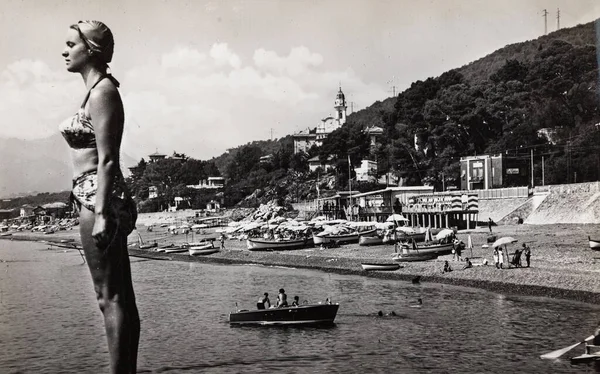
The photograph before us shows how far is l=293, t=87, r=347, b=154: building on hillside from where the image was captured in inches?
5666

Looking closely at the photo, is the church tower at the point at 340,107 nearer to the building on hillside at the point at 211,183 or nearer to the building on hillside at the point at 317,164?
the building on hillside at the point at 211,183

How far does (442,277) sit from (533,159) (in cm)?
3686

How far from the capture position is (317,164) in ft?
359

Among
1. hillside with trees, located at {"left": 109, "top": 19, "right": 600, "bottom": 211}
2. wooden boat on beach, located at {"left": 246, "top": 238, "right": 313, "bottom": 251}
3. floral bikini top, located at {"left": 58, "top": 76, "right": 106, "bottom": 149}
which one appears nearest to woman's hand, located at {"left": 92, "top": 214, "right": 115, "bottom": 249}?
floral bikini top, located at {"left": 58, "top": 76, "right": 106, "bottom": 149}

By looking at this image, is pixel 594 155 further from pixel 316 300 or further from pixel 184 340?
pixel 184 340

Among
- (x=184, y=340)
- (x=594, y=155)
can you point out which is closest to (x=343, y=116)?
(x=594, y=155)

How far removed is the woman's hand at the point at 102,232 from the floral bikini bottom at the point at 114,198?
0.09m

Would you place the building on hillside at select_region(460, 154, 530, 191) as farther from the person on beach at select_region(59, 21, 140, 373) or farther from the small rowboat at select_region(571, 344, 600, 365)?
the person on beach at select_region(59, 21, 140, 373)

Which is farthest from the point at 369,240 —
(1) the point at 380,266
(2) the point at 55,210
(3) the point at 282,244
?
(2) the point at 55,210

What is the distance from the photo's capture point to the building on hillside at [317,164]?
103375 mm

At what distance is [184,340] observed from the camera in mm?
23406

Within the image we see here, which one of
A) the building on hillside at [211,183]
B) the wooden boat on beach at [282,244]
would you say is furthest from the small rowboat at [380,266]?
the building on hillside at [211,183]

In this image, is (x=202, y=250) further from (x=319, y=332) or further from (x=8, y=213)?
(x=8, y=213)

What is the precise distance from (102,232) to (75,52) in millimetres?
1066
